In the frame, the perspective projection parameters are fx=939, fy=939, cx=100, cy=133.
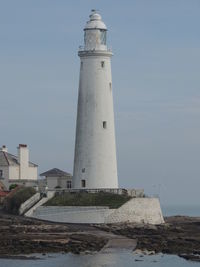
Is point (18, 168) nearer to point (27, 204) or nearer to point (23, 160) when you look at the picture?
point (23, 160)

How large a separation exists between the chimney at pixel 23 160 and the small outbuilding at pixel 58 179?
2.72 m

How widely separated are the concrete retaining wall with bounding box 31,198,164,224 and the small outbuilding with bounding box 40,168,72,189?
317 inches

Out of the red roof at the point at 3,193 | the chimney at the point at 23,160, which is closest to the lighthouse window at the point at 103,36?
the red roof at the point at 3,193

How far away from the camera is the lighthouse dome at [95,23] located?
54.3 meters

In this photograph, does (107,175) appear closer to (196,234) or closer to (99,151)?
(99,151)

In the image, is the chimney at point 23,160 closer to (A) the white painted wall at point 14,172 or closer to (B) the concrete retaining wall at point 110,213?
(A) the white painted wall at point 14,172

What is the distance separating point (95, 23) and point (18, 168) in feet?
42.2

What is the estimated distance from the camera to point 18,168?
62.3 m

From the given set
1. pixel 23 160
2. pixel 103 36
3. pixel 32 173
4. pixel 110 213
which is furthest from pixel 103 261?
pixel 32 173

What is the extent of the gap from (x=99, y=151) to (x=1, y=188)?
8950 millimetres

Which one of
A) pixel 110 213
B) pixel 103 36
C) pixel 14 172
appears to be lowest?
pixel 110 213

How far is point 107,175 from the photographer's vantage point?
176 ft

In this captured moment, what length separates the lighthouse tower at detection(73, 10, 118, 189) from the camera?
5350cm

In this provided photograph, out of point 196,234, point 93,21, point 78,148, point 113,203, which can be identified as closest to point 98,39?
point 93,21
